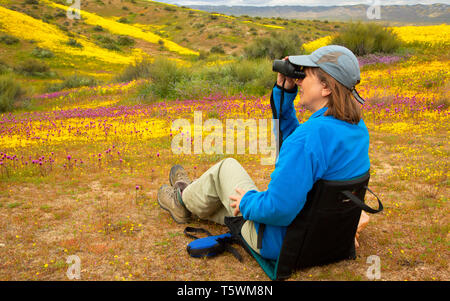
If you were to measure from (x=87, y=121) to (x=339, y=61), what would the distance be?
9.61 m

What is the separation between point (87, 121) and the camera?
10258 millimetres

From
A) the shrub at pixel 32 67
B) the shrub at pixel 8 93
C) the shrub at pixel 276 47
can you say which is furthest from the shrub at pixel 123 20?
the shrub at pixel 8 93

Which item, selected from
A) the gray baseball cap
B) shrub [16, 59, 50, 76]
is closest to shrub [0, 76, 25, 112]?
shrub [16, 59, 50, 76]

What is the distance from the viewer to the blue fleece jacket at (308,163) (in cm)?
198

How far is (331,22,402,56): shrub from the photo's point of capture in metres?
17.3

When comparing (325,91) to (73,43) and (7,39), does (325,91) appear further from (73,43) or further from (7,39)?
(73,43)

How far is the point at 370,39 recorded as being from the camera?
17016 millimetres

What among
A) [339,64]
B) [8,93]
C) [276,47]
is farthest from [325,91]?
[276,47]

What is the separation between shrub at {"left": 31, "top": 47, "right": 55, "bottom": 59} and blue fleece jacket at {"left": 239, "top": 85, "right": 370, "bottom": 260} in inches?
1132

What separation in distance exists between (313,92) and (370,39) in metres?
17.2

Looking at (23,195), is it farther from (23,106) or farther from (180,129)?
(23,106)

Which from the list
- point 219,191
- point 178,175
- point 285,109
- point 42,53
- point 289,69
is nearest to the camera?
point 289,69

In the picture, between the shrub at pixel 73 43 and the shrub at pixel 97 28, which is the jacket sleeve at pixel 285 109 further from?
the shrub at pixel 97 28

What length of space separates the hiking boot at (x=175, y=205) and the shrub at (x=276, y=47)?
53.5 feet
